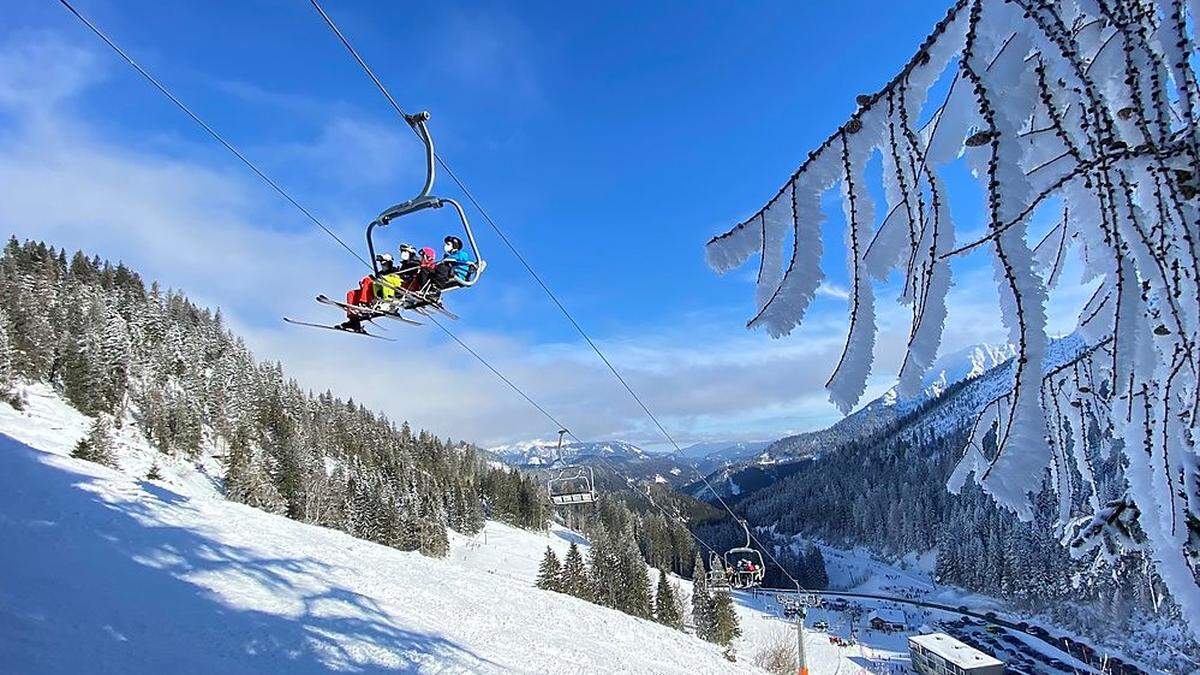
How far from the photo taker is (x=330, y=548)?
2114 centimetres

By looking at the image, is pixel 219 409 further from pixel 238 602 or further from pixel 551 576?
pixel 238 602

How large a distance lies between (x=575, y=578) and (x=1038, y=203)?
4623cm

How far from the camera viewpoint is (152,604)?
1133 cm

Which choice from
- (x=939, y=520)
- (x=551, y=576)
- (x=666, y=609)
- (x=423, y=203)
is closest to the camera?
(x=423, y=203)

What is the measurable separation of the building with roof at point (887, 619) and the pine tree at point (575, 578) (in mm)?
34572

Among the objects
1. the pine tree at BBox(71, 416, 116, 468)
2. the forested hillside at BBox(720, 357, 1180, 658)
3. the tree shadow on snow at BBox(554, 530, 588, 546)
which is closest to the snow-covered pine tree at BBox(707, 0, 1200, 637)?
the forested hillside at BBox(720, 357, 1180, 658)

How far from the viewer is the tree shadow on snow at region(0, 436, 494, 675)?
9.06 meters

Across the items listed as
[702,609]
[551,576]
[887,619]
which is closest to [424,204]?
[551,576]

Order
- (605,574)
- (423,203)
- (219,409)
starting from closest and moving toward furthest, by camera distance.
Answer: (423,203) < (605,574) < (219,409)

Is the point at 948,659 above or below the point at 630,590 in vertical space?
below

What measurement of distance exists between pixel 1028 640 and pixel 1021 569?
16.3 metres

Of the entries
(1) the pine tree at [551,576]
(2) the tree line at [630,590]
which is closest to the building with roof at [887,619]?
(2) the tree line at [630,590]

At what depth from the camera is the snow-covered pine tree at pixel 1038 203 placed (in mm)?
1201

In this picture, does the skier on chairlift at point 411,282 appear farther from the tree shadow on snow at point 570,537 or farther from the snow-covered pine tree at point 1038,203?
the tree shadow on snow at point 570,537
